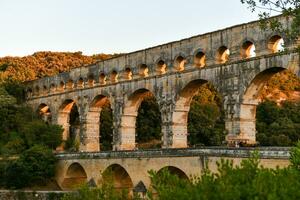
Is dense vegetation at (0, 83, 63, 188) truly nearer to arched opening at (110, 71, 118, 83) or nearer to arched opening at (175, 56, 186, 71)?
arched opening at (110, 71, 118, 83)

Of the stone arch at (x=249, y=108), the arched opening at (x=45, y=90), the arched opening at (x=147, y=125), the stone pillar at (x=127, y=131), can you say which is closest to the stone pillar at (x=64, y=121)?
the arched opening at (x=45, y=90)

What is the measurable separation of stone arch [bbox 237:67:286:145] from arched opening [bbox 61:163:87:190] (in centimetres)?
1333

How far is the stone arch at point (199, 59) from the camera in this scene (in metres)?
36.8

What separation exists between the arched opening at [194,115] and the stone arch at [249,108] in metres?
4.34

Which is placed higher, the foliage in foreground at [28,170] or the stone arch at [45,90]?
the stone arch at [45,90]

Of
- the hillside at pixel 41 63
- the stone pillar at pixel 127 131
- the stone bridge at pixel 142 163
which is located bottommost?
the stone bridge at pixel 142 163

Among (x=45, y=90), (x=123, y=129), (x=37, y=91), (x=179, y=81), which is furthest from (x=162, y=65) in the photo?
(x=37, y=91)

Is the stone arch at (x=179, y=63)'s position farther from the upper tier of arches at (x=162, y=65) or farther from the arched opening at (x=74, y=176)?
the arched opening at (x=74, y=176)

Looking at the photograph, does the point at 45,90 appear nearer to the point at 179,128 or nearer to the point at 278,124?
→ the point at 179,128

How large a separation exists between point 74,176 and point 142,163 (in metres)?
9.94

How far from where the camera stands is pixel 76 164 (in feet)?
134

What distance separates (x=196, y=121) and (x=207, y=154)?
97.6ft

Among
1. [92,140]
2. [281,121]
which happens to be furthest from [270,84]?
[92,140]

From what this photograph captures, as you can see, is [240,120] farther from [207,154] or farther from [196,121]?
[196,121]
